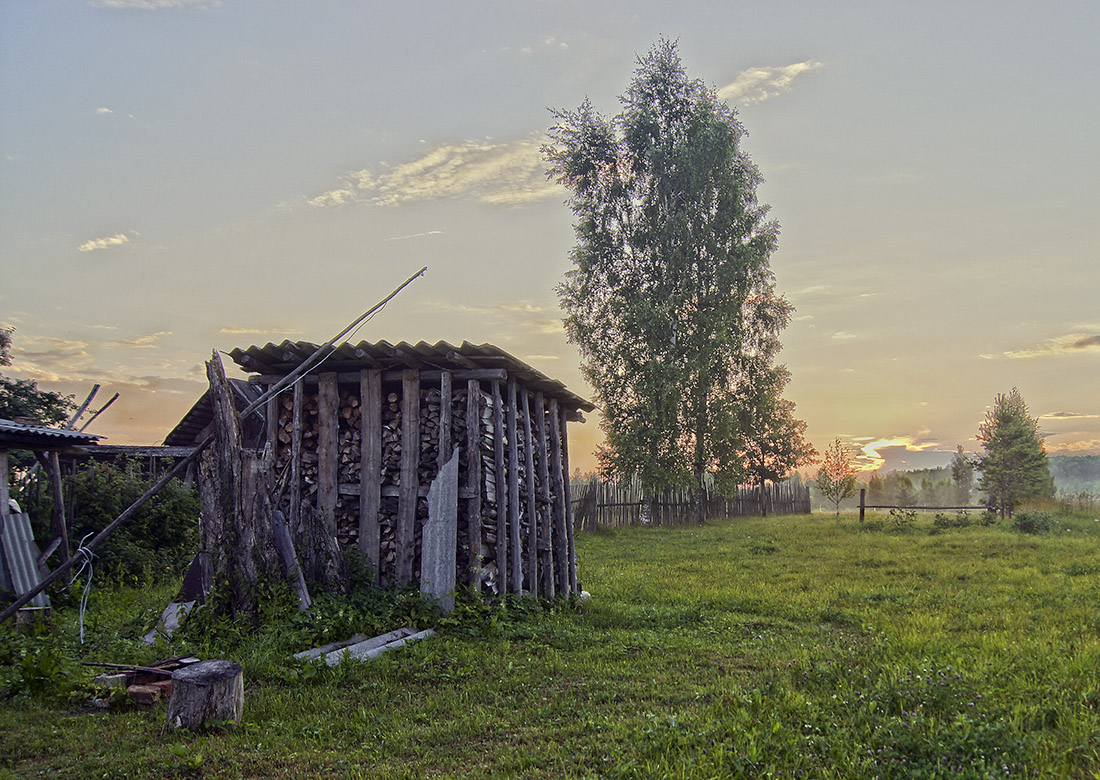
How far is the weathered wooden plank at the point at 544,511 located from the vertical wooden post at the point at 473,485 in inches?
82.9

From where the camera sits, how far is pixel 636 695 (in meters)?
6.68

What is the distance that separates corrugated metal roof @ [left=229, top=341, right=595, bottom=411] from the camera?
9500 millimetres

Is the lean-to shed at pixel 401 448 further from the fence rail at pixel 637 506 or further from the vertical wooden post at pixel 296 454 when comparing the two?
the fence rail at pixel 637 506

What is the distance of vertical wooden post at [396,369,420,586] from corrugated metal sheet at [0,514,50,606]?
5820mm

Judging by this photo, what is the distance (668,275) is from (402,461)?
2067 cm

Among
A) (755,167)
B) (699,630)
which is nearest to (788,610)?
(699,630)

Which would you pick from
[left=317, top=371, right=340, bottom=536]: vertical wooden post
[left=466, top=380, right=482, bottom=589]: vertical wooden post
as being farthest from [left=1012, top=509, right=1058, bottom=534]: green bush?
[left=317, top=371, right=340, bottom=536]: vertical wooden post

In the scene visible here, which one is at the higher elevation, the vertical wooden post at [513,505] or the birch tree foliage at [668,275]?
the birch tree foliage at [668,275]

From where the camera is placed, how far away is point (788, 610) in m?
11.0

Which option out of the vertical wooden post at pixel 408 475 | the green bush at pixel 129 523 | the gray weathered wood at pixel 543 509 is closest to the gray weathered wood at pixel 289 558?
the vertical wooden post at pixel 408 475

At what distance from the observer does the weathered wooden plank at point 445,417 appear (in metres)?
9.62

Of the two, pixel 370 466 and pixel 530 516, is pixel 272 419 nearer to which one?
pixel 370 466

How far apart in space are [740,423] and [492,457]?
73.1ft

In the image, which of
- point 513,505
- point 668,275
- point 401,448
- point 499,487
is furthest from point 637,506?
point 401,448
